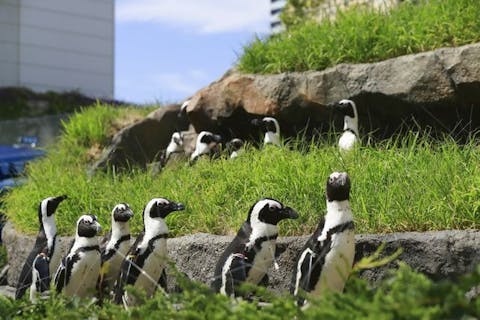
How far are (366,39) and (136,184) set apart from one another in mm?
2551

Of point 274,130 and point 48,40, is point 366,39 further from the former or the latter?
point 48,40

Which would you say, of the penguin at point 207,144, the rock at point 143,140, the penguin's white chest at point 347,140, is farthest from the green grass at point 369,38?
the rock at point 143,140

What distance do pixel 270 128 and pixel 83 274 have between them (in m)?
3.39

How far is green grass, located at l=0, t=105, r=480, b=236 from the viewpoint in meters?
5.10

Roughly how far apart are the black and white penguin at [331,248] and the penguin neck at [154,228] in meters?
1.12

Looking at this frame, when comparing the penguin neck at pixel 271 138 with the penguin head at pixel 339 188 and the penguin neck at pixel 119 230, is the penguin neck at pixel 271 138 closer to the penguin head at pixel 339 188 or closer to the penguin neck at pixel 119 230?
the penguin neck at pixel 119 230

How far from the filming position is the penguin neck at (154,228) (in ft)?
17.3

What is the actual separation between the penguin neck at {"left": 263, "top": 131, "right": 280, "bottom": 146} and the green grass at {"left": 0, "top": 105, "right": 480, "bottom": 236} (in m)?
0.26

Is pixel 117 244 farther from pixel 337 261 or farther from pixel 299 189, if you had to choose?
pixel 337 261

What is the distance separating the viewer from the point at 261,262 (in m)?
4.73

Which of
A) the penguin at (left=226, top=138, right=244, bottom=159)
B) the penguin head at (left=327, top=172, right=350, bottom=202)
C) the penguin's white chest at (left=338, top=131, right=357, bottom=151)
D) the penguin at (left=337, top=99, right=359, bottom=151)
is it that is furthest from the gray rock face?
the penguin at (left=226, top=138, right=244, bottom=159)

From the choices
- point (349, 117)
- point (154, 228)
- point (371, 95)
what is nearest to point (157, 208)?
point (154, 228)

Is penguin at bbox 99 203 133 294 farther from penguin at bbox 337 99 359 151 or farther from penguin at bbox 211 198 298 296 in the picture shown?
penguin at bbox 337 99 359 151

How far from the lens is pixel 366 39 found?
824 cm
